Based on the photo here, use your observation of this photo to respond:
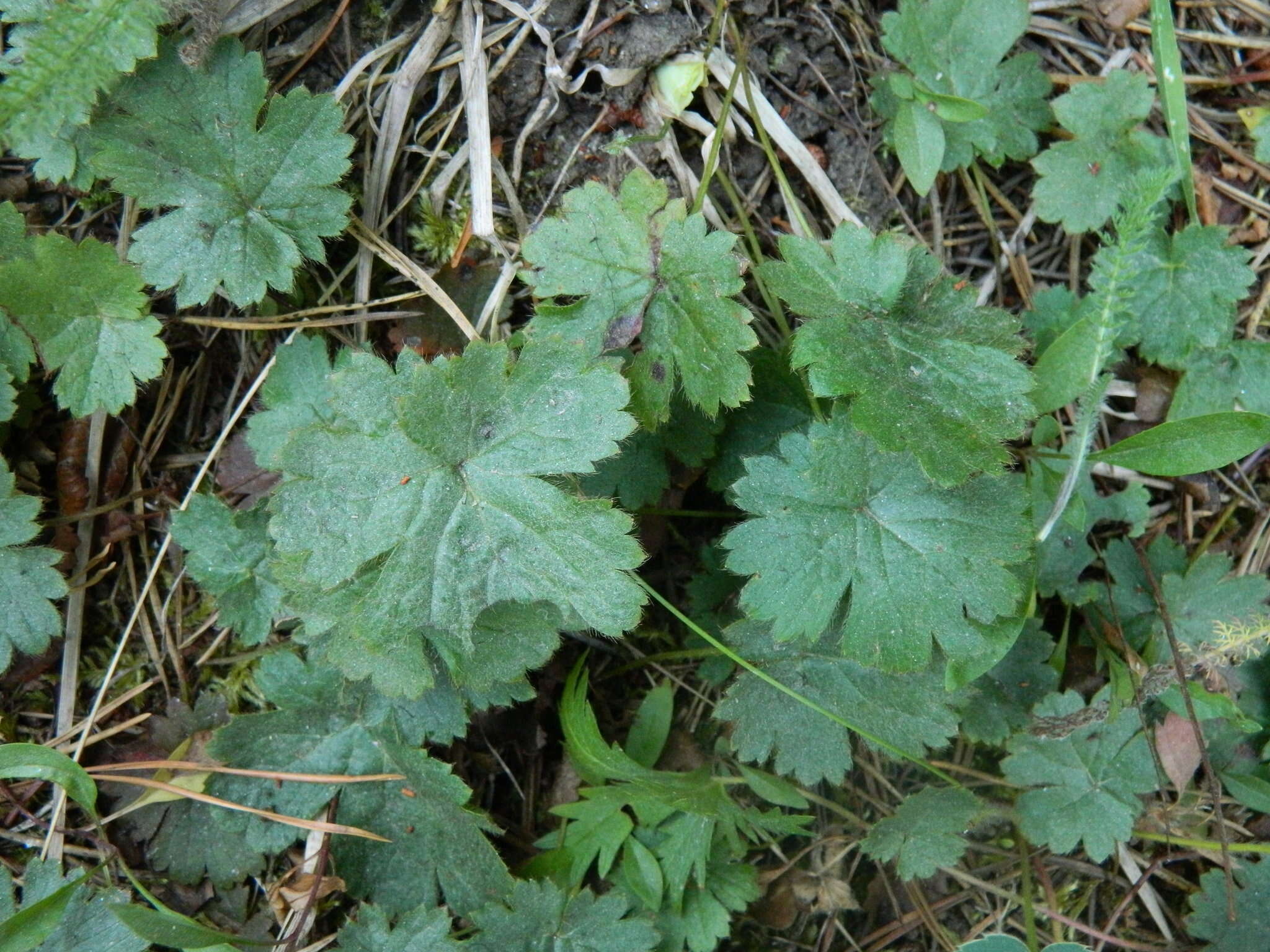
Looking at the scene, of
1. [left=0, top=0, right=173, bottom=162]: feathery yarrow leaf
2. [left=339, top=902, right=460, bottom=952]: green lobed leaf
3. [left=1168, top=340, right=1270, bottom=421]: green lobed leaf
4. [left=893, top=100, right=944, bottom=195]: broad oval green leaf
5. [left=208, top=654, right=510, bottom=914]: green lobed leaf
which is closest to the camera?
[left=0, top=0, right=173, bottom=162]: feathery yarrow leaf

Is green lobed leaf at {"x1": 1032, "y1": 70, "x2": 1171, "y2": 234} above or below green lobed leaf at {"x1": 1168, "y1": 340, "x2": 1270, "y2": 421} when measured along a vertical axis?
above

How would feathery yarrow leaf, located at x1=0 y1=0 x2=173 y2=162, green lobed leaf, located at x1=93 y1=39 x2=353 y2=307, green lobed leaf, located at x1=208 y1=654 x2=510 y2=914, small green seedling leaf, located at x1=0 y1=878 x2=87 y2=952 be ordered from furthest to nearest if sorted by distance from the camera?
green lobed leaf, located at x1=208 y1=654 x2=510 y2=914 → green lobed leaf, located at x1=93 y1=39 x2=353 y2=307 → small green seedling leaf, located at x1=0 y1=878 x2=87 y2=952 → feathery yarrow leaf, located at x1=0 y1=0 x2=173 y2=162

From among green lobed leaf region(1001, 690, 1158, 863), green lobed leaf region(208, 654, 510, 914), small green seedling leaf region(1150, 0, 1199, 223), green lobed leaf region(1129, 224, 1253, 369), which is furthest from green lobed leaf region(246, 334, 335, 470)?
small green seedling leaf region(1150, 0, 1199, 223)

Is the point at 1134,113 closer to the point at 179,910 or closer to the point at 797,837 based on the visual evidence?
the point at 797,837

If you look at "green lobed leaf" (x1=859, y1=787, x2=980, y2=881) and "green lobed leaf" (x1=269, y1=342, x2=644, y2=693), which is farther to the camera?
"green lobed leaf" (x1=859, y1=787, x2=980, y2=881)

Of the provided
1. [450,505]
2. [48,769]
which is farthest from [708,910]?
[48,769]

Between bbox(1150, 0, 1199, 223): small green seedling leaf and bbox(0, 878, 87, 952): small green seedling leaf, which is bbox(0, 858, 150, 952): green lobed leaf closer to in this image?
bbox(0, 878, 87, 952): small green seedling leaf

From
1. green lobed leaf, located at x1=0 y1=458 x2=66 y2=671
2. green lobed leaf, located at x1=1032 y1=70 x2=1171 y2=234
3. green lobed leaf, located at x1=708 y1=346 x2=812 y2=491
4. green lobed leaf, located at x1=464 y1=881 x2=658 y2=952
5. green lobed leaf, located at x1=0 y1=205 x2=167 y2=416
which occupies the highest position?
green lobed leaf, located at x1=0 y1=205 x2=167 y2=416

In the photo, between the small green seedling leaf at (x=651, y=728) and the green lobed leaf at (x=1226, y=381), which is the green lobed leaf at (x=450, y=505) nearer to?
the small green seedling leaf at (x=651, y=728)
